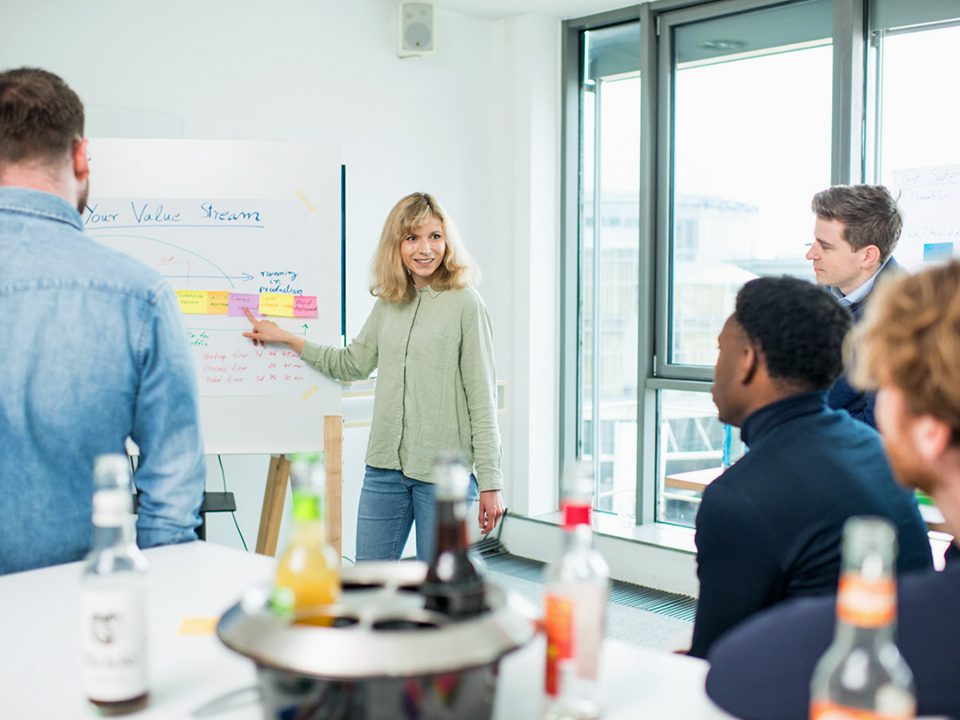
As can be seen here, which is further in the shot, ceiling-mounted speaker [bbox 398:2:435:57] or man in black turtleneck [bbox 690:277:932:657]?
ceiling-mounted speaker [bbox 398:2:435:57]

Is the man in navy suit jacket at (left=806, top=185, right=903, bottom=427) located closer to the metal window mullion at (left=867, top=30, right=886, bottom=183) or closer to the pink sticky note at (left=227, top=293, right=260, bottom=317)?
the metal window mullion at (left=867, top=30, right=886, bottom=183)

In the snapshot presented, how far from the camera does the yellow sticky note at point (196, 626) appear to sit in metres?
1.22

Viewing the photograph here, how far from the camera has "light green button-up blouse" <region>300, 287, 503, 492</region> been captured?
2666mm

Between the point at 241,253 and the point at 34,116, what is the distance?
1495 millimetres

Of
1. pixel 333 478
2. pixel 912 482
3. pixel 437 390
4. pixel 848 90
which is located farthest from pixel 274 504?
pixel 848 90

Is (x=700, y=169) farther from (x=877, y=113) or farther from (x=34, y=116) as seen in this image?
(x=34, y=116)

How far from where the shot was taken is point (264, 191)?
296 centimetres

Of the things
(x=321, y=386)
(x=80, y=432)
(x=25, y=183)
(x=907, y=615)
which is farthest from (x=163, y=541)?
(x=321, y=386)

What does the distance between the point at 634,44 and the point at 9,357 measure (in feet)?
12.1

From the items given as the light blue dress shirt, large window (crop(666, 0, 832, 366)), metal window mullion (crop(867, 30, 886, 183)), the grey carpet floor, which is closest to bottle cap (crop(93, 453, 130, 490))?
the light blue dress shirt

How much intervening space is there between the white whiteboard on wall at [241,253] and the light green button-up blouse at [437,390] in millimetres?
379

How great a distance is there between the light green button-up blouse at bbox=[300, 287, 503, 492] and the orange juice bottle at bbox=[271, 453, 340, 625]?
1.71 metres

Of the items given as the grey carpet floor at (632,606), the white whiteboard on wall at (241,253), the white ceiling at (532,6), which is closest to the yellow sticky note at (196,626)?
the white whiteboard on wall at (241,253)

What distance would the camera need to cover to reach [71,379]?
1.46m
